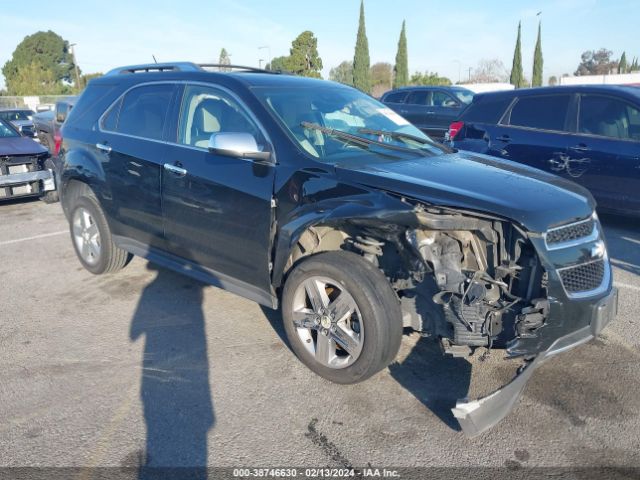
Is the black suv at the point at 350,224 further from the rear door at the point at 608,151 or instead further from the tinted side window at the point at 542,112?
the tinted side window at the point at 542,112

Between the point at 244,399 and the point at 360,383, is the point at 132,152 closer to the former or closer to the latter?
the point at 244,399

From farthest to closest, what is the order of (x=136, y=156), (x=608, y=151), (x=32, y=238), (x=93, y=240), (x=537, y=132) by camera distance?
(x=537, y=132) → (x=32, y=238) → (x=608, y=151) → (x=93, y=240) → (x=136, y=156)

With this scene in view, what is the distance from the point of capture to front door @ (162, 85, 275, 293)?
3.62 metres

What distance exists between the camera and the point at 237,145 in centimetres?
345

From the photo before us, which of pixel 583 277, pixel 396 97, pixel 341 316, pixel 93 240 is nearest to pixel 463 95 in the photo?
pixel 396 97

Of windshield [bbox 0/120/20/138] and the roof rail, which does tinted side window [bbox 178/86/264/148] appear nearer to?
the roof rail

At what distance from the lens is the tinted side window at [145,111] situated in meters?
4.42

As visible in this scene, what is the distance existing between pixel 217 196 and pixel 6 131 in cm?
787

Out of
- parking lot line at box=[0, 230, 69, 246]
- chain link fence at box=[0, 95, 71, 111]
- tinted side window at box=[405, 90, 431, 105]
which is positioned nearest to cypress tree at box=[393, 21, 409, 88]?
chain link fence at box=[0, 95, 71, 111]

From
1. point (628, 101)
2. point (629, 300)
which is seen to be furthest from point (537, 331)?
point (628, 101)

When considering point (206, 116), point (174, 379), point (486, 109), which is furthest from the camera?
point (486, 109)

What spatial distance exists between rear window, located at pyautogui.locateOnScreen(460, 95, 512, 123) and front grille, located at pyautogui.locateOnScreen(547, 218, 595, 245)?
15.5 feet

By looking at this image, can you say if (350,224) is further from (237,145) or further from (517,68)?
(517,68)

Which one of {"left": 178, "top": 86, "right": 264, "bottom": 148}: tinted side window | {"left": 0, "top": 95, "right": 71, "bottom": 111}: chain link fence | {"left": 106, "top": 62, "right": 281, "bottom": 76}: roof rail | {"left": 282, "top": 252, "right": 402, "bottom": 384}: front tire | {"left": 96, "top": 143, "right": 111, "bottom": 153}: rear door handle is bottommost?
{"left": 282, "top": 252, "right": 402, "bottom": 384}: front tire
